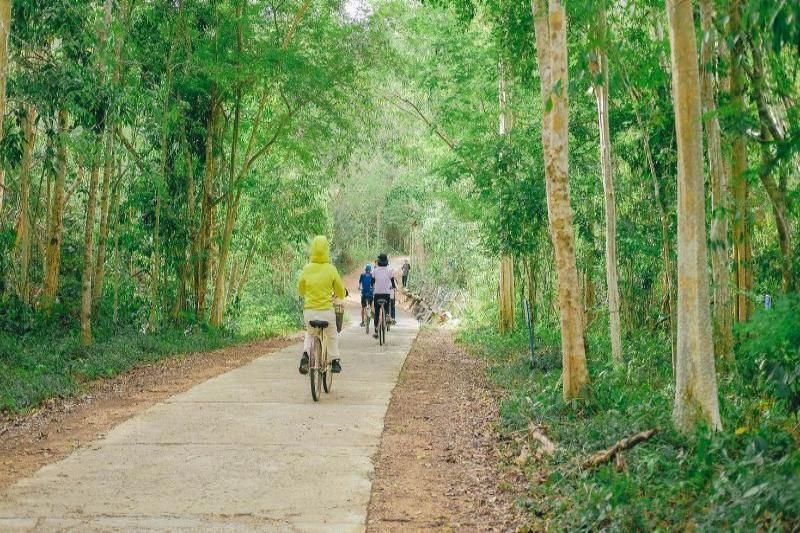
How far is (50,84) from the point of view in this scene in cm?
1307

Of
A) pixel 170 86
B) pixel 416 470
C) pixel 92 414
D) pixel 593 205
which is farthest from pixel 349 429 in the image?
pixel 170 86

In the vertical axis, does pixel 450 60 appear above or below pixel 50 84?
above

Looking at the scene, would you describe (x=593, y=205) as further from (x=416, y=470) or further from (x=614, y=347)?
(x=416, y=470)

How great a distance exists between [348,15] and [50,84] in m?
8.86

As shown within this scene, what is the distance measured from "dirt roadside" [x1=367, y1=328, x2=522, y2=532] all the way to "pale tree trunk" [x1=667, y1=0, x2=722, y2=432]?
1.69 metres

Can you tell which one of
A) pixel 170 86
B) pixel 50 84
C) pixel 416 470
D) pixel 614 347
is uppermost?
pixel 170 86

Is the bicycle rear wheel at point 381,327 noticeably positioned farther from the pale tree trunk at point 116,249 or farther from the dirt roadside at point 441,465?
the dirt roadside at point 441,465

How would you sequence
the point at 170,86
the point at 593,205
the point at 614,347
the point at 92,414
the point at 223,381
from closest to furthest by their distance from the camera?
the point at 92,414
the point at 614,347
the point at 223,381
the point at 593,205
the point at 170,86

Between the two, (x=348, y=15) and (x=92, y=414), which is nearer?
(x=92, y=414)

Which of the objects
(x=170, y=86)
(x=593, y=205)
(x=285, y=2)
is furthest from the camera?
(x=285, y=2)

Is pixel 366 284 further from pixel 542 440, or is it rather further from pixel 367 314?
pixel 542 440

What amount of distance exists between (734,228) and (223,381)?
7.29 metres

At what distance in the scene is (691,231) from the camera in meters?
6.52

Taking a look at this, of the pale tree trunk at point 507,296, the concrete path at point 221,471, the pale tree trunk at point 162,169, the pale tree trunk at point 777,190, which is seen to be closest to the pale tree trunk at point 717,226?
the pale tree trunk at point 777,190
